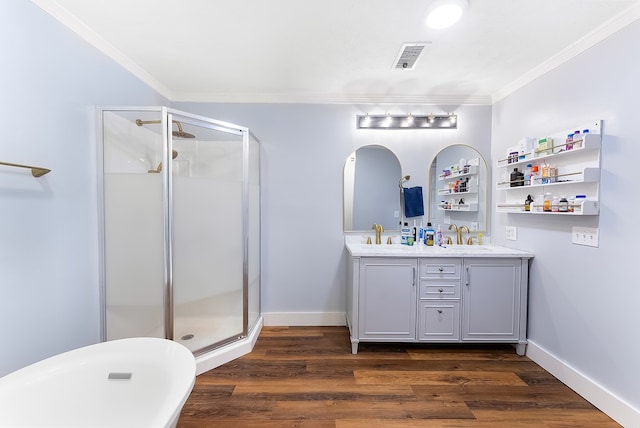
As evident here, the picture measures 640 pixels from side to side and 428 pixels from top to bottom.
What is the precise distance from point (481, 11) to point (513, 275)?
75.0 inches

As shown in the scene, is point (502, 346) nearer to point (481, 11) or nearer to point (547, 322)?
point (547, 322)

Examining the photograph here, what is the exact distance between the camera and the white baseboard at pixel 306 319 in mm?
2750

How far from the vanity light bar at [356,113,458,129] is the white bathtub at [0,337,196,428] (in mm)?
2393

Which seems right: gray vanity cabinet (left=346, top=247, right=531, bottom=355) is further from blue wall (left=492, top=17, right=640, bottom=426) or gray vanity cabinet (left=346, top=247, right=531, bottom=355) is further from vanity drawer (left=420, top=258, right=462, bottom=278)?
blue wall (left=492, top=17, right=640, bottom=426)

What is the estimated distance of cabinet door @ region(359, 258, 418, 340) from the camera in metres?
2.22

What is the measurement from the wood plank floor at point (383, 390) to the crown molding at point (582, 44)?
89.5 inches

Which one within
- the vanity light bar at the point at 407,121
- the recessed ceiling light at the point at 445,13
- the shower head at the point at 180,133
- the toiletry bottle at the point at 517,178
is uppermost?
the recessed ceiling light at the point at 445,13

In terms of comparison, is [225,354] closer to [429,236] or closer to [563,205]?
[429,236]

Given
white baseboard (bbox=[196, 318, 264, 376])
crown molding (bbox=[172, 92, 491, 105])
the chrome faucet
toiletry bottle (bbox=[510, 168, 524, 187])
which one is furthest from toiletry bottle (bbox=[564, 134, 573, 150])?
white baseboard (bbox=[196, 318, 264, 376])

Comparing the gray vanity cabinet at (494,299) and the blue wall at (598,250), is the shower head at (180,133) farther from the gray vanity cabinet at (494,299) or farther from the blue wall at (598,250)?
the blue wall at (598,250)

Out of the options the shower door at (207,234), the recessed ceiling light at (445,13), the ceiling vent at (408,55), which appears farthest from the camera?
the shower door at (207,234)

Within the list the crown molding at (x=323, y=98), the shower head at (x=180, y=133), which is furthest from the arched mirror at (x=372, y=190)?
the shower head at (x=180, y=133)

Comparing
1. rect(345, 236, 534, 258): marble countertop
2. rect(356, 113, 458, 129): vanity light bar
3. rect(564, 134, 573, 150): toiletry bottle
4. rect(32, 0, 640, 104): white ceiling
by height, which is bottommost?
rect(345, 236, 534, 258): marble countertop

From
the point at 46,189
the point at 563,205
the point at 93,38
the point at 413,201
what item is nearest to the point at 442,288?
the point at 413,201
